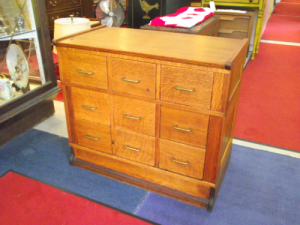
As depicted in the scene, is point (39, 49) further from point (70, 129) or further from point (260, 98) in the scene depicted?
point (260, 98)

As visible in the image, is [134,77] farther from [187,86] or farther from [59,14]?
[59,14]

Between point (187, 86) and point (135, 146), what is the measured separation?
0.51 m

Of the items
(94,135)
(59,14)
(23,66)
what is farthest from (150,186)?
(59,14)

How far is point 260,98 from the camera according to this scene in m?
3.02

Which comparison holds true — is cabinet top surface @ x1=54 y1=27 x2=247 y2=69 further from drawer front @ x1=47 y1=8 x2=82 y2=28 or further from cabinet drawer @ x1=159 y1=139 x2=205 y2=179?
drawer front @ x1=47 y1=8 x2=82 y2=28

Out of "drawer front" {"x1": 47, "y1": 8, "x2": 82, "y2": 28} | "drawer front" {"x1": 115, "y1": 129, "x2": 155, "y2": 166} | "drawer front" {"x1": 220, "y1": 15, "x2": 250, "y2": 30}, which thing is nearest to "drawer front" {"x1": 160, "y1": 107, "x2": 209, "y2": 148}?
"drawer front" {"x1": 115, "y1": 129, "x2": 155, "y2": 166}

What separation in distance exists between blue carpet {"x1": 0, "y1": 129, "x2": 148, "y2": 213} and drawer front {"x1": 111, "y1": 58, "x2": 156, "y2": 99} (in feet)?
2.04

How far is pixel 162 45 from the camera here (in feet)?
5.17

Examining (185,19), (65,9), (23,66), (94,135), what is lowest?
(94,135)

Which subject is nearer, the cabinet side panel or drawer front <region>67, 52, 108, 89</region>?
the cabinet side panel

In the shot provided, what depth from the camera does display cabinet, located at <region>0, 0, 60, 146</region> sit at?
6.93 feet

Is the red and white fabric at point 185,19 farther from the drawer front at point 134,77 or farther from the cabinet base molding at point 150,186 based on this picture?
the cabinet base molding at point 150,186

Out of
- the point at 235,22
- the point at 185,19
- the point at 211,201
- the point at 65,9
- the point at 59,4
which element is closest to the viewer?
the point at 211,201

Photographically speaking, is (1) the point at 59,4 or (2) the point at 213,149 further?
(1) the point at 59,4
